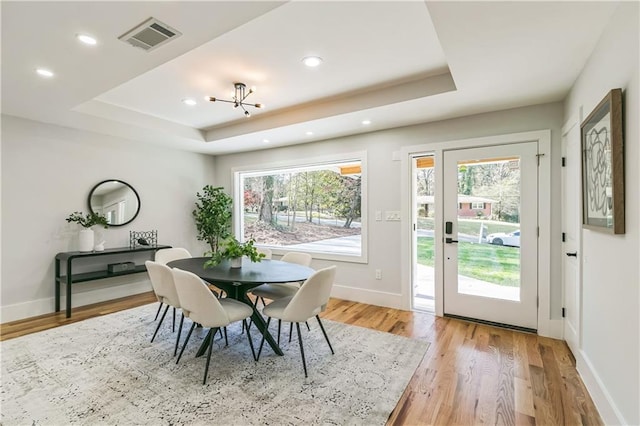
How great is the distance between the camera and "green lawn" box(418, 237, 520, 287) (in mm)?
3244

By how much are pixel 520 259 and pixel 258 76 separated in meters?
3.24

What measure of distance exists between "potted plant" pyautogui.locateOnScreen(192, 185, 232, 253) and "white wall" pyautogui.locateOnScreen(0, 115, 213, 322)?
0.59 meters

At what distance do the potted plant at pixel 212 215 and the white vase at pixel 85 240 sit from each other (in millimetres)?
1626

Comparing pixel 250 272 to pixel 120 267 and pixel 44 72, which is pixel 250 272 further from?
pixel 120 267

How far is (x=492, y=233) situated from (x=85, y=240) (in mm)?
4961

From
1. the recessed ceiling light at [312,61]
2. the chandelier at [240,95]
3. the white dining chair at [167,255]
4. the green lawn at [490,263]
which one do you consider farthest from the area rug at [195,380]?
the recessed ceiling light at [312,61]

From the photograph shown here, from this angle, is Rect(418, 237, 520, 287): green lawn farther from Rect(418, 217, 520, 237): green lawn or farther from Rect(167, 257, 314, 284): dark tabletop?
Rect(167, 257, 314, 284): dark tabletop

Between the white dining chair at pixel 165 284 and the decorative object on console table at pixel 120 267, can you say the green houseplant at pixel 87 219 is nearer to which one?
the decorative object on console table at pixel 120 267

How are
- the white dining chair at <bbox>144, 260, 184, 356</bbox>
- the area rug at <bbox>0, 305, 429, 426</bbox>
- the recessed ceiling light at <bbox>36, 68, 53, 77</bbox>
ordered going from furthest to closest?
the white dining chair at <bbox>144, 260, 184, 356</bbox>
the recessed ceiling light at <bbox>36, 68, 53, 77</bbox>
the area rug at <bbox>0, 305, 429, 426</bbox>

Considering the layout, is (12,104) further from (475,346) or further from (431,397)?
(475,346)

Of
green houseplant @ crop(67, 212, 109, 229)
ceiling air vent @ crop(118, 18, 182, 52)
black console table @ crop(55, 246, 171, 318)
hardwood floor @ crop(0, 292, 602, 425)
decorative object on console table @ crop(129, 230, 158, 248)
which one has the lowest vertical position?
hardwood floor @ crop(0, 292, 602, 425)

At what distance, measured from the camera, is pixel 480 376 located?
2.31 metres

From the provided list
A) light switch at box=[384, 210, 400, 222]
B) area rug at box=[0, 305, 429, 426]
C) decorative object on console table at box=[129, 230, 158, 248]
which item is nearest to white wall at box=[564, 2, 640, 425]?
area rug at box=[0, 305, 429, 426]

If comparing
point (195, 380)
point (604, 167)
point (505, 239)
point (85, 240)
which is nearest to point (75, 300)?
point (85, 240)
